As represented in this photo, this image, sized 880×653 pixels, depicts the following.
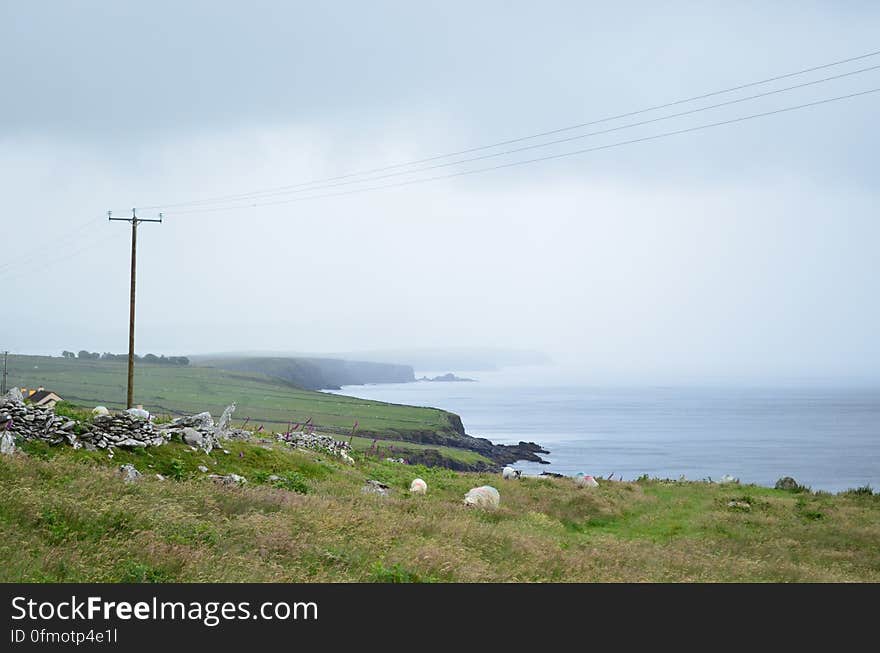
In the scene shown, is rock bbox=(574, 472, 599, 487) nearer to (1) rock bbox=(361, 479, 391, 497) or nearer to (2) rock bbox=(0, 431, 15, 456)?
(1) rock bbox=(361, 479, 391, 497)

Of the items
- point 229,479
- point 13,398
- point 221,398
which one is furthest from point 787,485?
point 221,398

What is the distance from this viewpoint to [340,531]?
50.6ft

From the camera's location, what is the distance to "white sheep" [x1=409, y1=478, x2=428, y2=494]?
28.6 metres

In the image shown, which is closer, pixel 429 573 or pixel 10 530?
pixel 10 530

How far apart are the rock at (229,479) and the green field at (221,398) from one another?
78.5m

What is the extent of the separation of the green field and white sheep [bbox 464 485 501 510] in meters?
72.1

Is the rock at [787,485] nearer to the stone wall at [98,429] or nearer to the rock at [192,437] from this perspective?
the stone wall at [98,429]

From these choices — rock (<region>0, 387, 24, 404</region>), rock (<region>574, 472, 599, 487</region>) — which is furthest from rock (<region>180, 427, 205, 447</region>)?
rock (<region>574, 472, 599, 487</region>)

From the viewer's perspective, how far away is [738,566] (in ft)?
56.1

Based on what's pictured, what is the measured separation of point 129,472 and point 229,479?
3.21m

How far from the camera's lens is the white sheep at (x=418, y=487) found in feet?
93.7
